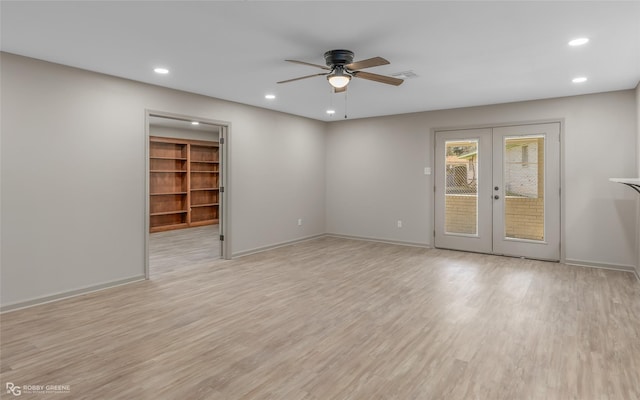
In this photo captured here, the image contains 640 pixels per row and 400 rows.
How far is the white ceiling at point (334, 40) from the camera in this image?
2674 mm

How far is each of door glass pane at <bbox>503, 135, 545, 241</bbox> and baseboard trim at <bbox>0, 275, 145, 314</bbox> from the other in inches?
223

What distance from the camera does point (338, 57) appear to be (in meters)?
3.48

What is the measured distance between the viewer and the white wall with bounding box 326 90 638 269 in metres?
5.09

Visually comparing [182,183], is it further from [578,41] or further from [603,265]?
[603,265]

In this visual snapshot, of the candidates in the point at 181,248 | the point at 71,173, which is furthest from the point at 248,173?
the point at 71,173

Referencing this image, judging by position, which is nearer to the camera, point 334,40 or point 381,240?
point 334,40

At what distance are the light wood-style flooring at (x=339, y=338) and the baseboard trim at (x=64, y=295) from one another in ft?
0.33

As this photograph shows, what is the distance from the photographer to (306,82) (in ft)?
15.3

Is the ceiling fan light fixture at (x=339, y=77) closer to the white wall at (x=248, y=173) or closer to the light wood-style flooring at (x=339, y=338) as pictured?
the light wood-style flooring at (x=339, y=338)

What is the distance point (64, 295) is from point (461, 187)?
5.98m

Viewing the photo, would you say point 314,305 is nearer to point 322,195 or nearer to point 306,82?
point 306,82

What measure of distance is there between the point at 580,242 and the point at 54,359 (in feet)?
21.1

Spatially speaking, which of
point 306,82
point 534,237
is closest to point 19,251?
point 306,82

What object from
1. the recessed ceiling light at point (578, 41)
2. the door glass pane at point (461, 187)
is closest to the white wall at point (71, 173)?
the door glass pane at point (461, 187)
